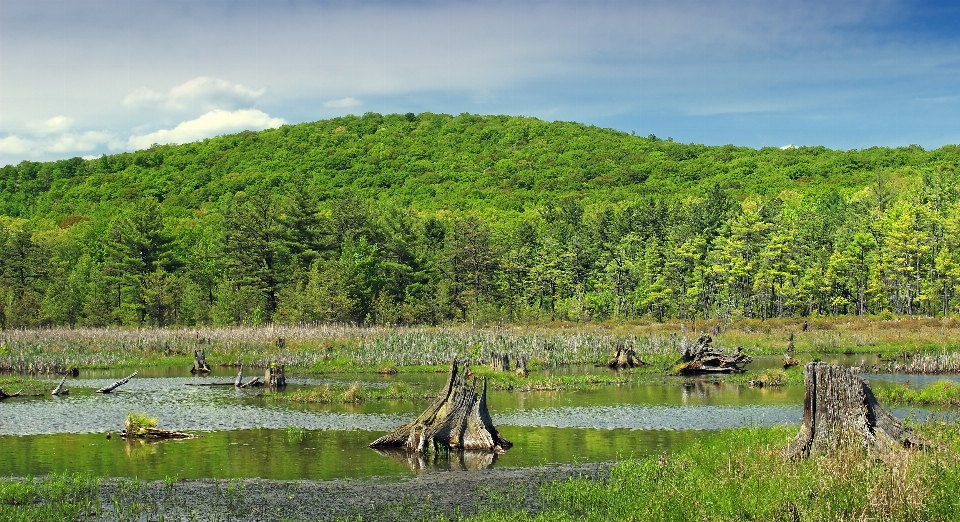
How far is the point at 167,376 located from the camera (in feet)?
167

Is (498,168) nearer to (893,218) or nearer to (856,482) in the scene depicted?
(893,218)

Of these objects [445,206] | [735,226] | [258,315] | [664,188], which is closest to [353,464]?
[258,315]

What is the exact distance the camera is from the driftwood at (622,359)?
52.6m

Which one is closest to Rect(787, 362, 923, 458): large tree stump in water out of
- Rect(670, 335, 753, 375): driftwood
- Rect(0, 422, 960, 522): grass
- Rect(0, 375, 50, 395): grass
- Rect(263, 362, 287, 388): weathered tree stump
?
Rect(0, 422, 960, 522): grass

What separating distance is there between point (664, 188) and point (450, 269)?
8455 centimetres

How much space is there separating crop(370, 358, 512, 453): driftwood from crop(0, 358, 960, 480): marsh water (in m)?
0.66

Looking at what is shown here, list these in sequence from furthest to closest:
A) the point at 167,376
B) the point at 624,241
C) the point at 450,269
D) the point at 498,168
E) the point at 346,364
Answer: the point at 498,168 < the point at 624,241 < the point at 450,269 < the point at 346,364 < the point at 167,376

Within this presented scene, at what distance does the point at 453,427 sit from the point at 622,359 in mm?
27813

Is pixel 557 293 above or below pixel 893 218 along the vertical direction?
below

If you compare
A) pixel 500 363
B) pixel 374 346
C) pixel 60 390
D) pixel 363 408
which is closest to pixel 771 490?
pixel 363 408

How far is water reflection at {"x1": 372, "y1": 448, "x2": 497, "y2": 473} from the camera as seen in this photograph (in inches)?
932

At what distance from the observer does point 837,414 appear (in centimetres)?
1884

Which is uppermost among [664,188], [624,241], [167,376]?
[664,188]

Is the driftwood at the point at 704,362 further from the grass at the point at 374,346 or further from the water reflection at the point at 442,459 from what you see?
the water reflection at the point at 442,459
